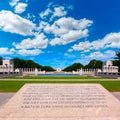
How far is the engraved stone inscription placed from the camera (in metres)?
9.93

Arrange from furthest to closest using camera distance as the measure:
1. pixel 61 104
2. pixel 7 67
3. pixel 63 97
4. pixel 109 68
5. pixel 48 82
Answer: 1. pixel 109 68
2. pixel 7 67
3. pixel 48 82
4. pixel 63 97
5. pixel 61 104

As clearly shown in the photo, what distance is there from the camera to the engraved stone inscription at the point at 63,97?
9.93 meters

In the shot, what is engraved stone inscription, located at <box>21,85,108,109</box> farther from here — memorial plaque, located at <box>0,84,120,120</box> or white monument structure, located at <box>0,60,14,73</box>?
white monument structure, located at <box>0,60,14,73</box>

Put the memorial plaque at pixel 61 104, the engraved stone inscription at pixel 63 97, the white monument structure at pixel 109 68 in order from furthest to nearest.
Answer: the white monument structure at pixel 109 68
the engraved stone inscription at pixel 63 97
the memorial plaque at pixel 61 104

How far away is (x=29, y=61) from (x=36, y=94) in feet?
367

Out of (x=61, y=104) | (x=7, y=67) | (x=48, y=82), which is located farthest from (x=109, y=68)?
(x=61, y=104)

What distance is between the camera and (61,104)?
32.6ft

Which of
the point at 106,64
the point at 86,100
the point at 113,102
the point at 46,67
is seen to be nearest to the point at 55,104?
the point at 86,100

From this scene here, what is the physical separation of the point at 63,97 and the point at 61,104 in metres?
0.34

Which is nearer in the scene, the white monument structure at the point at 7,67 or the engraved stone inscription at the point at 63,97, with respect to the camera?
the engraved stone inscription at the point at 63,97

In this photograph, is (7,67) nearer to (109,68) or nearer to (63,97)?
(109,68)

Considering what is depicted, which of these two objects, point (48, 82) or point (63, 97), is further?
point (48, 82)

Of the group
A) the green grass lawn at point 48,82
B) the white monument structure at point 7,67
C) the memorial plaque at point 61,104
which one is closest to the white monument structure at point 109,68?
the white monument structure at point 7,67

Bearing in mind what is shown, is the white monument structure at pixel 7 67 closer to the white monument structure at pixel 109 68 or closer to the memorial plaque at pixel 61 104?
the white monument structure at pixel 109 68
